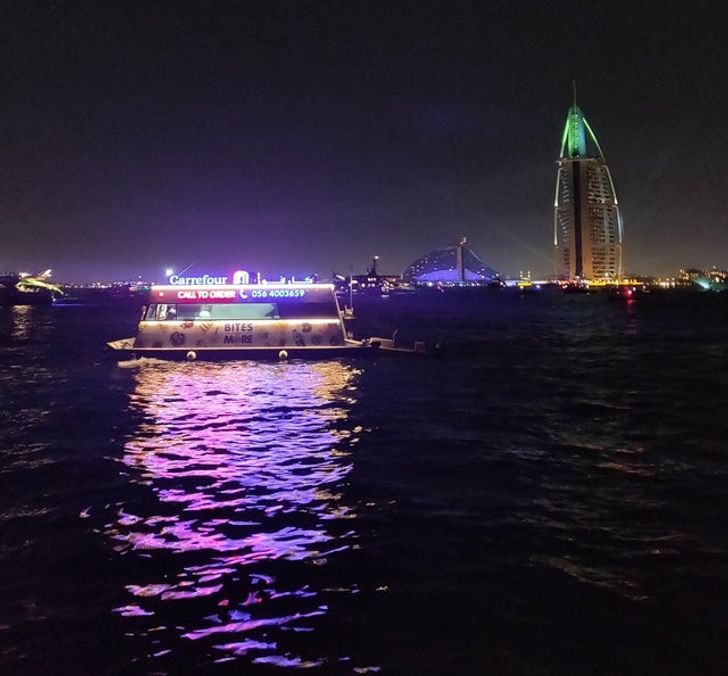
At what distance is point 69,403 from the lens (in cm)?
2711

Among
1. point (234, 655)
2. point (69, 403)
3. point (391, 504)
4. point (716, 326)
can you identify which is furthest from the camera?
point (716, 326)

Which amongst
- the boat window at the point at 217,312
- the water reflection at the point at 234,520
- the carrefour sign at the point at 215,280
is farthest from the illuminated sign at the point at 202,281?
the water reflection at the point at 234,520

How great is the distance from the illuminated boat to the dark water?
14.1 m

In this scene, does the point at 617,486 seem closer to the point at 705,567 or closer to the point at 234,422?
the point at 705,567

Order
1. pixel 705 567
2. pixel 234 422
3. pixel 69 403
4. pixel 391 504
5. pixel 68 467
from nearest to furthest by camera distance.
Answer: pixel 705 567 → pixel 391 504 → pixel 68 467 → pixel 234 422 → pixel 69 403

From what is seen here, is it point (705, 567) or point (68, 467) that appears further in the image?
point (68, 467)

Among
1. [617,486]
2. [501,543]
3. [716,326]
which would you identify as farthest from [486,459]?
[716,326]

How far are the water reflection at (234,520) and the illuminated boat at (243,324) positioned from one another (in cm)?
1458

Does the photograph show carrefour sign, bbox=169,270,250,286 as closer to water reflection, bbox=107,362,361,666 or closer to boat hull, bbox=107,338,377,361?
boat hull, bbox=107,338,377,361

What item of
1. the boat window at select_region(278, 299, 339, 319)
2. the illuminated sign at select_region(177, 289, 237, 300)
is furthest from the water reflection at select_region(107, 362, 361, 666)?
the boat window at select_region(278, 299, 339, 319)

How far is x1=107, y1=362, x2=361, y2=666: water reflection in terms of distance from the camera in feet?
26.9

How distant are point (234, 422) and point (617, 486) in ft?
41.1

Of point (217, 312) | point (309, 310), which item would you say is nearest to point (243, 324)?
point (217, 312)

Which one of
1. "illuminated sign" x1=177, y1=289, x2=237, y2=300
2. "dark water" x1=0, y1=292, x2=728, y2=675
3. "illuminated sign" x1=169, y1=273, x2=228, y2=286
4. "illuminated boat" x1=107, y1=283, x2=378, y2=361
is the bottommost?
"dark water" x1=0, y1=292, x2=728, y2=675
